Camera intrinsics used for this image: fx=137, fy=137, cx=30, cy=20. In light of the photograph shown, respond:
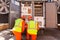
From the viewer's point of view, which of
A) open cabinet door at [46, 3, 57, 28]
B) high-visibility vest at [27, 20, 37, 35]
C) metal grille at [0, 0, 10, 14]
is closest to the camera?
high-visibility vest at [27, 20, 37, 35]

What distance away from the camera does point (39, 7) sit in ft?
39.9

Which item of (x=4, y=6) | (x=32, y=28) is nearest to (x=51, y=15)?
(x=4, y=6)

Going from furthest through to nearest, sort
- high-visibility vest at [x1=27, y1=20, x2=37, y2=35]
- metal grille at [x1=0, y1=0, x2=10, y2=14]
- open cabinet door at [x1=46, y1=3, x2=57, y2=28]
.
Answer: open cabinet door at [x1=46, y1=3, x2=57, y2=28] < metal grille at [x1=0, y1=0, x2=10, y2=14] < high-visibility vest at [x1=27, y1=20, x2=37, y2=35]

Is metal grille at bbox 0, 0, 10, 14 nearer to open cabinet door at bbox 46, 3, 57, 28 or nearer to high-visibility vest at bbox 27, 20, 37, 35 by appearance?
open cabinet door at bbox 46, 3, 57, 28

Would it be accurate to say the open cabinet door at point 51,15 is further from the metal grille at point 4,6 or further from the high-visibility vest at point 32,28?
the high-visibility vest at point 32,28

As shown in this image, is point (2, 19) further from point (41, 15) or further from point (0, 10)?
point (41, 15)

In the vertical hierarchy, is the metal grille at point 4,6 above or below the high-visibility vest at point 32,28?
above

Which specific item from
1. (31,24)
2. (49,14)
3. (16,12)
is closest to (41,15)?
(49,14)

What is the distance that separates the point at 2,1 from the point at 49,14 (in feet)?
14.5

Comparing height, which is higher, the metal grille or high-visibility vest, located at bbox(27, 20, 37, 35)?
the metal grille

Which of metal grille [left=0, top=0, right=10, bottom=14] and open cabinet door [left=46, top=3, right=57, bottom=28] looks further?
open cabinet door [left=46, top=3, right=57, bottom=28]

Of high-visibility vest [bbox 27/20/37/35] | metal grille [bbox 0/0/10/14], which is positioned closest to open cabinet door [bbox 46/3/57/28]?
metal grille [bbox 0/0/10/14]

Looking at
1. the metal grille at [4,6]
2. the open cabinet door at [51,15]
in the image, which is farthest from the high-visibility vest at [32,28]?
the open cabinet door at [51,15]

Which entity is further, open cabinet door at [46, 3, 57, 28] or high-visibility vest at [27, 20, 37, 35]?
open cabinet door at [46, 3, 57, 28]
